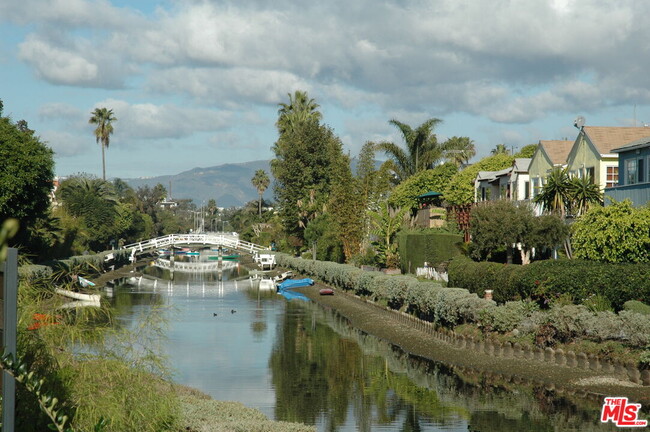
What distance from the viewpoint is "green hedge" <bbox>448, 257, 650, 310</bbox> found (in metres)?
33.5

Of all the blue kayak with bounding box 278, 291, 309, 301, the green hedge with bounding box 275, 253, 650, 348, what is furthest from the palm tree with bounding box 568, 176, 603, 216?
the blue kayak with bounding box 278, 291, 309, 301

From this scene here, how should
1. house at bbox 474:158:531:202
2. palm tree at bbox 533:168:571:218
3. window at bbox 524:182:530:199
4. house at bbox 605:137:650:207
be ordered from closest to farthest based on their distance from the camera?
house at bbox 605:137:650:207 → palm tree at bbox 533:168:571:218 → window at bbox 524:182:530:199 → house at bbox 474:158:531:202

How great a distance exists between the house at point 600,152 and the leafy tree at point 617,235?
9.61 m

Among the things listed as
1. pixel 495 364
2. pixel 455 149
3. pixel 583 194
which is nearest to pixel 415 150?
pixel 455 149

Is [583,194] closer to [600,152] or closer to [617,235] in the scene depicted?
[600,152]

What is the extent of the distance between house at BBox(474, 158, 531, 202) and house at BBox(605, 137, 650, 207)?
11340 millimetres

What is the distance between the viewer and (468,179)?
81688 mm

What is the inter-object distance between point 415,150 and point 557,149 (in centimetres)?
4254

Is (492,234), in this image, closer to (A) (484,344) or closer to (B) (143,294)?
(A) (484,344)

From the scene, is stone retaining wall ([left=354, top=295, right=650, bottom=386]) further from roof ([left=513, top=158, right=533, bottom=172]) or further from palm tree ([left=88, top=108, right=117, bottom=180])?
palm tree ([left=88, top=108, right=117, bottom=180])

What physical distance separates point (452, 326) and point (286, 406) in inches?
557

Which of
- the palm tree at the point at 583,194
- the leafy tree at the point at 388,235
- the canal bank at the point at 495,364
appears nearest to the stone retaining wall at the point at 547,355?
the canal bank at the point at 495,364

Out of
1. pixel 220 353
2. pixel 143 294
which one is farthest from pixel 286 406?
pixel 143 294

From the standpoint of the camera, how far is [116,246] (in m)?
142
